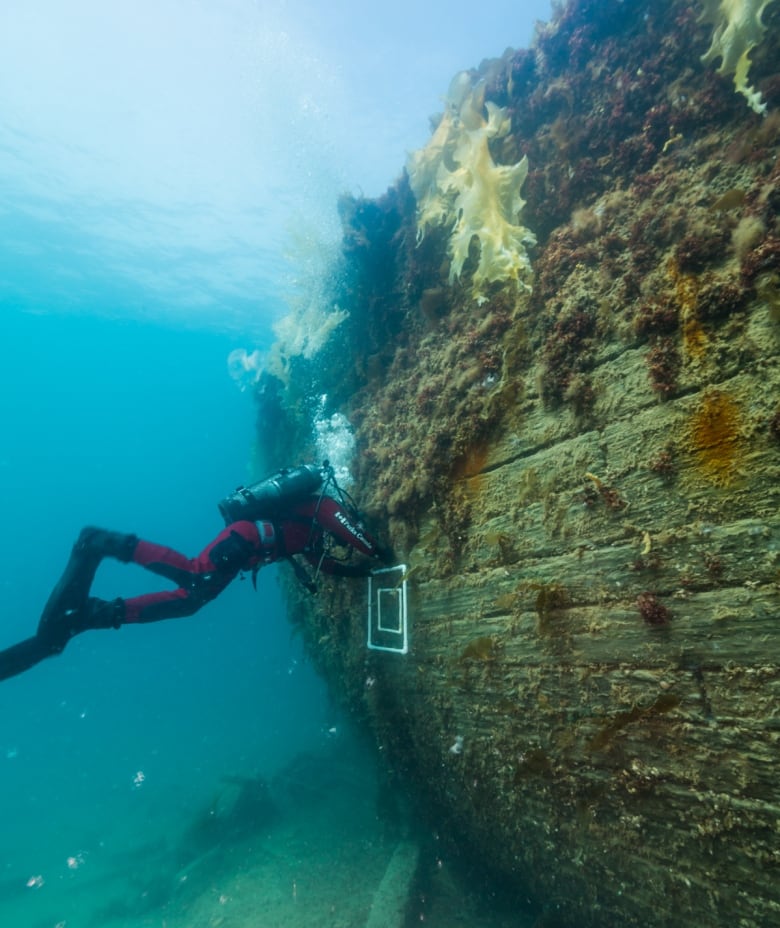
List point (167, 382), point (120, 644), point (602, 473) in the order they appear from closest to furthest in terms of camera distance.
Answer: point (602, 473) → point (167, 382) → point (120, 644)

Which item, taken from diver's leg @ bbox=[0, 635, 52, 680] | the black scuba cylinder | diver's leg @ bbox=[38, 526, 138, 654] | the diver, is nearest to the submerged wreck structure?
the diver

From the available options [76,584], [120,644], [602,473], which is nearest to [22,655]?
[76,584]

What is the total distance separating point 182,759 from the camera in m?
30.3

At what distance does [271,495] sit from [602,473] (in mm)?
3956

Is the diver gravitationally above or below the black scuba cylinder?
below

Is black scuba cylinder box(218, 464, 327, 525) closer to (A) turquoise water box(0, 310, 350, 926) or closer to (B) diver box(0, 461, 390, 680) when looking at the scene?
(B) diver box(0, 461, 390, 680)

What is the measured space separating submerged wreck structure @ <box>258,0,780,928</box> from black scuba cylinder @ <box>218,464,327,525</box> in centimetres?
105

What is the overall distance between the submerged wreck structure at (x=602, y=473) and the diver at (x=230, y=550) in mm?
833

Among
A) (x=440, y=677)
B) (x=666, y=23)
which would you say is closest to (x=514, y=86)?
(x=666, y=23)

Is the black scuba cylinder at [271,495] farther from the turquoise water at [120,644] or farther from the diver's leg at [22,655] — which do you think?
the turquoise water at [120,644]

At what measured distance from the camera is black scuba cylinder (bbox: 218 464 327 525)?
5.91m

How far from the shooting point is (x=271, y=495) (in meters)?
5.93

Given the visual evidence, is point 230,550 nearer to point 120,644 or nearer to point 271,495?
point 271,495

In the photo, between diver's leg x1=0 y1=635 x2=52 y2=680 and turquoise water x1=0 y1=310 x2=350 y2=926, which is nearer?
diver's leg x1=0 y1=635 x2=52 y2=680
